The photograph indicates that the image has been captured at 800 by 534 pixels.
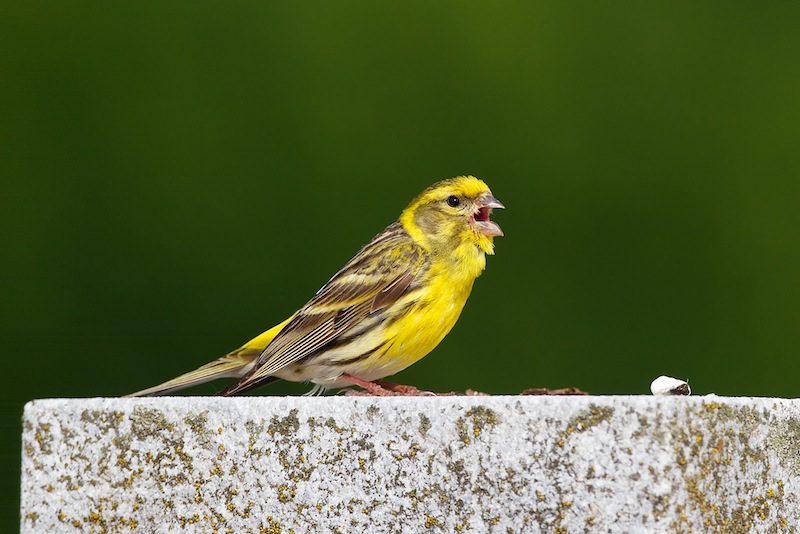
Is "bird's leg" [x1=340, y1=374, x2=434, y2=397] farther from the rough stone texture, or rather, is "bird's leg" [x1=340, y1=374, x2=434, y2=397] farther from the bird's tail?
the rough stone texture

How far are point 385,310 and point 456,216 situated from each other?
40 centimetres

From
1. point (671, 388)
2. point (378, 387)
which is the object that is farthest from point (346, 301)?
point (671, 388)

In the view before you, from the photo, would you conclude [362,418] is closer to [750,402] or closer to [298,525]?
[298,525]

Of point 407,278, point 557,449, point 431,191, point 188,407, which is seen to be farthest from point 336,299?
point 557,449

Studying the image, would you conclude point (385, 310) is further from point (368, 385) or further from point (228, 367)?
point (228, 367)

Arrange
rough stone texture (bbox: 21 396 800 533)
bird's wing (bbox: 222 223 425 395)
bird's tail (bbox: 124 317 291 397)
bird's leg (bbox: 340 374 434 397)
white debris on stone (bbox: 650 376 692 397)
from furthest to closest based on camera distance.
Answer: bird's tail (bbox: 124 317 291 397) < bird's wing (bbox: 222 223 425 395) < bird's leg (bbox: 340 374 434 397) < white debris on stone (bbox: 650 376 692 397) < rough stone texture (bbox: 21 396 800 533)

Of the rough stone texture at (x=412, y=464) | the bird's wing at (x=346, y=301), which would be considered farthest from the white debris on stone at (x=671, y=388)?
the bird's wing at (x=346, y=301)

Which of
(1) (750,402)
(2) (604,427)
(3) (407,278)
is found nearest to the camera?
(2) (604,427)

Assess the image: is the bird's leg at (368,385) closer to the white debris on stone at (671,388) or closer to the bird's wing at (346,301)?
the bird's wing at (346,301)

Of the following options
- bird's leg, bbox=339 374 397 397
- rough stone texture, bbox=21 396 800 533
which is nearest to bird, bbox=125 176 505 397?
bird's leg, bbox=339 374 397 397

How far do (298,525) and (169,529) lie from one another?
224 mm

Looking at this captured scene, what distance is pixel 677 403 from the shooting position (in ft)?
5.47

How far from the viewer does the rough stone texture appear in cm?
166

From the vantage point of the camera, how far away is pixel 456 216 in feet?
10.9
